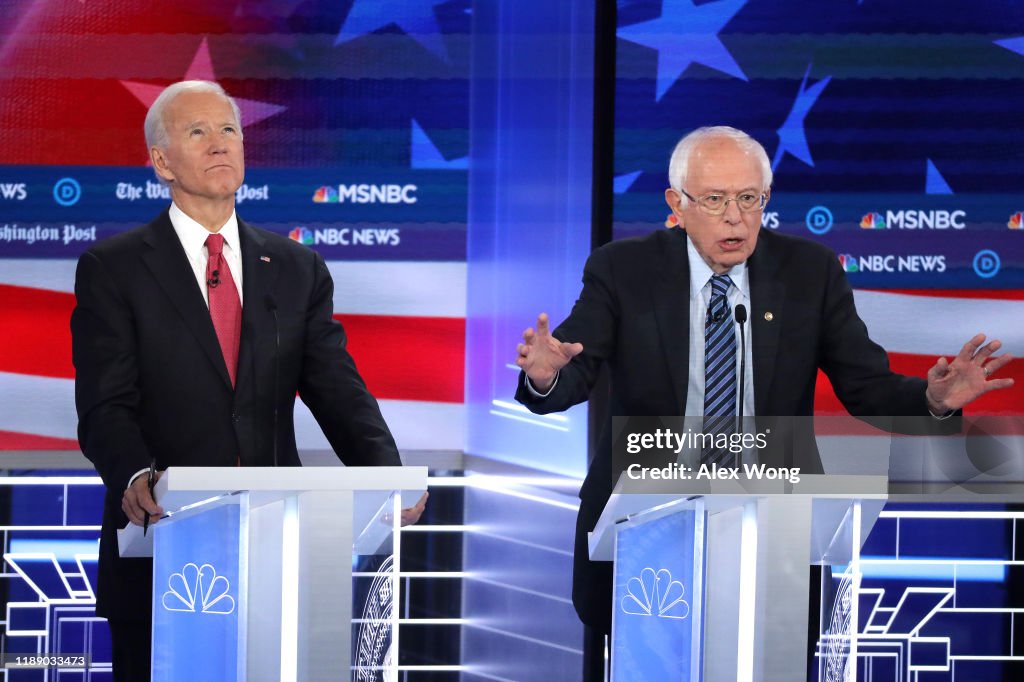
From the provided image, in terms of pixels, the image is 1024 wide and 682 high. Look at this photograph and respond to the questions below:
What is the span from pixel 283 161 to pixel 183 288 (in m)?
1.73

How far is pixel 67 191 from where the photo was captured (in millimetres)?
4598

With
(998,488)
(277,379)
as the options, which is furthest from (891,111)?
(277,379)

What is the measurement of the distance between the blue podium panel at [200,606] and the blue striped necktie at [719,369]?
1128 mm

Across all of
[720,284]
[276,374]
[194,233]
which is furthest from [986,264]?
[194,233]

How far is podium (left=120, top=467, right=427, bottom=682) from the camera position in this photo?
2084 millimetres

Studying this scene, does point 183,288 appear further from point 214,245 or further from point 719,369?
point 719,369

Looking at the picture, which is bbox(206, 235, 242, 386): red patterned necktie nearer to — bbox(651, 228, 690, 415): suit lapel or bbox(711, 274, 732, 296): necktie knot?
Result: bbox(651, 228, 690, 415): suit lapel

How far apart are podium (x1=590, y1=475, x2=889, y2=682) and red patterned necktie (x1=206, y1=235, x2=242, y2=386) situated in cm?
108

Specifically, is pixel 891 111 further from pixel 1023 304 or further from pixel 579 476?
pixel 579 476

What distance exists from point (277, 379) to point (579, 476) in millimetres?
1550

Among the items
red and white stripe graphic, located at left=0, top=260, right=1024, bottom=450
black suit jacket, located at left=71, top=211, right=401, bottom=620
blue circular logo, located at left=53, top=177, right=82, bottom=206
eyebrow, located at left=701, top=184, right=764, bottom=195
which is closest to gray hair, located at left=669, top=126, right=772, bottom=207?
eyebrow, located at left=701, top=184, right=764, bottom=195

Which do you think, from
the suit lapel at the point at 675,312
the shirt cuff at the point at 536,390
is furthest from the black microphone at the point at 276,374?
the suit lapel at the point at 675,312

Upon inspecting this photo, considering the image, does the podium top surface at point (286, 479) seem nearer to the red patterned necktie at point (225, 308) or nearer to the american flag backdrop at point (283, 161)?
the red patterned necktie at point (225, 308)

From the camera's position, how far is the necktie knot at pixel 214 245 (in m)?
3.06
